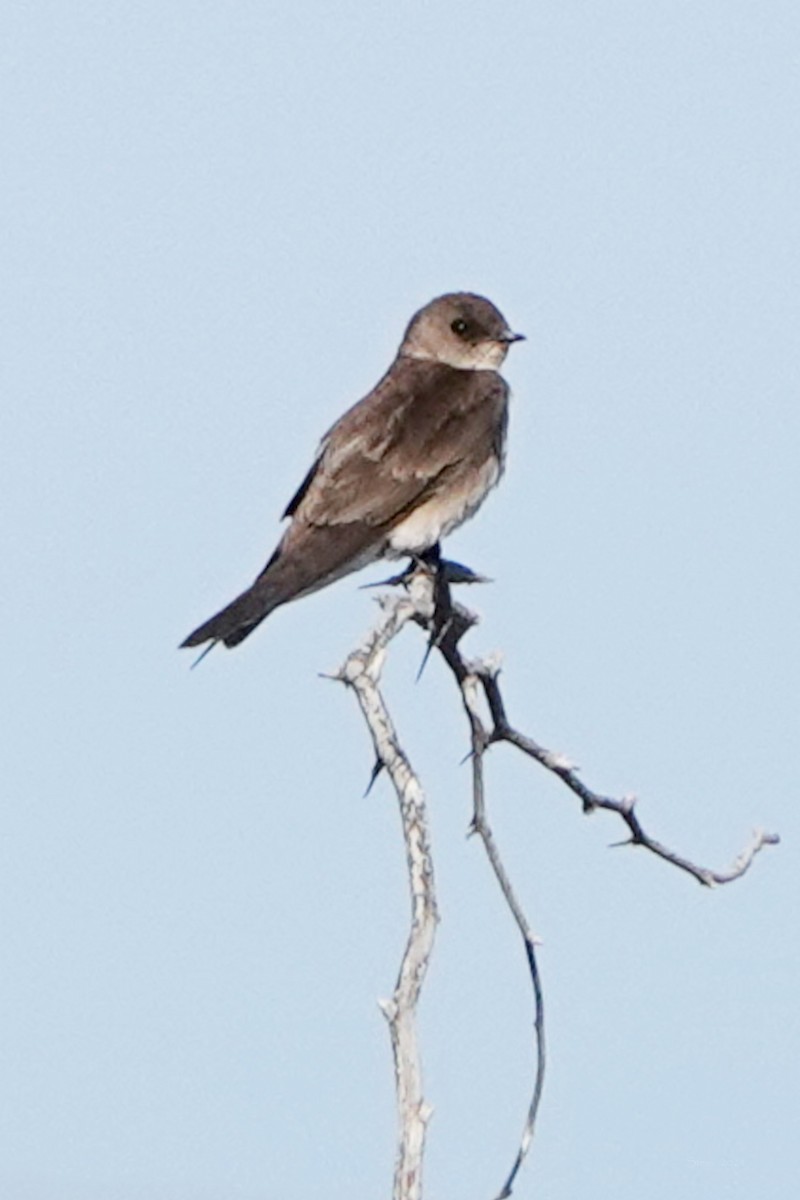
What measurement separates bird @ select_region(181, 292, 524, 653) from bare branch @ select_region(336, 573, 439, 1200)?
2.37 metres

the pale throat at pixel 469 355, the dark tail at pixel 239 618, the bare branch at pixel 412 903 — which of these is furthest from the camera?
the pale throat at pixel 469 355

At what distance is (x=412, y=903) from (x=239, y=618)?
2776 mm

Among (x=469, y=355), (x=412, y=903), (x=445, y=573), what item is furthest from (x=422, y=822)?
(x=469, y=355)

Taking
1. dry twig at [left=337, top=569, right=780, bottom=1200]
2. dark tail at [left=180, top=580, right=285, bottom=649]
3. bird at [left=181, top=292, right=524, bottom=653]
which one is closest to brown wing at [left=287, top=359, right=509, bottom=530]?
bird at [left=181, top=292, right=524, bottom=653]

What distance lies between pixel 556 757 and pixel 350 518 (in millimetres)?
2879

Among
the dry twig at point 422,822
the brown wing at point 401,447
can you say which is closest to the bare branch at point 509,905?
the dry twig at point 422,822

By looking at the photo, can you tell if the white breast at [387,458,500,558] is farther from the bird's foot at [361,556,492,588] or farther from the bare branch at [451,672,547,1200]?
the bare branch at [451,672,547,1200]

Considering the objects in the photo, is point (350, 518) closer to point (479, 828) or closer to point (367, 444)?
point (367, 444)

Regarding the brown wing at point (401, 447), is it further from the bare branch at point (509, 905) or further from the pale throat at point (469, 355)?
the bare branch at point (509, 905)

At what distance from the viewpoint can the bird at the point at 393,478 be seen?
25.6 feet

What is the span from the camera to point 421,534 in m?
8.12

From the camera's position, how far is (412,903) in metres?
4.34

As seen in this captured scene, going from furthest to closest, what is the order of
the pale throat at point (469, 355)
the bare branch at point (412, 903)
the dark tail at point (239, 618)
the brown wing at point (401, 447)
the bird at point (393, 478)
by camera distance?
the pale throat at point (469, 355)
the brown wing at point (401, 447)
the bird at point (393, 478)
the dark tail at point (239, 618)
the bare branch at point (412, 903)

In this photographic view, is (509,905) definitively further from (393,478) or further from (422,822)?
(393,478)
